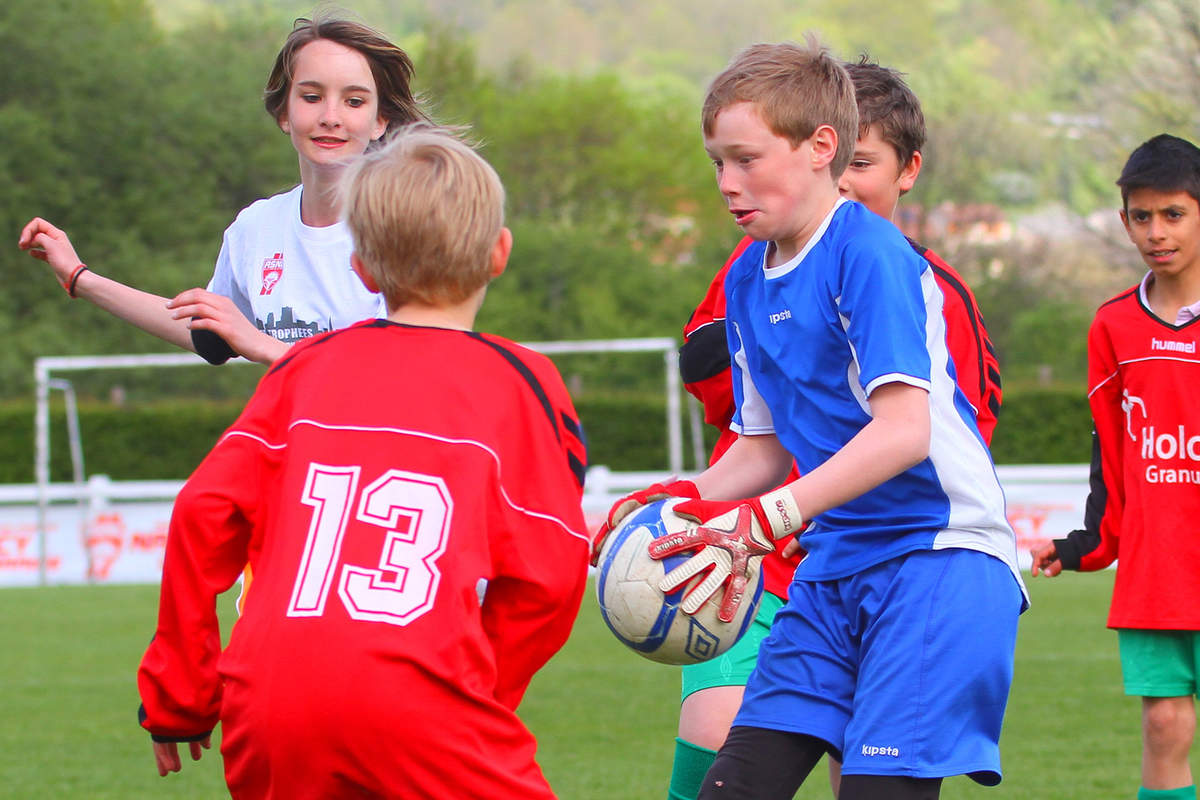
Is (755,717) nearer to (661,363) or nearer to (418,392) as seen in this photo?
(418,392)

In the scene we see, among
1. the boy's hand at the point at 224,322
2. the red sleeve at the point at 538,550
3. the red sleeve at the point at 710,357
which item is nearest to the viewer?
the red sleeve at the point at 538,550

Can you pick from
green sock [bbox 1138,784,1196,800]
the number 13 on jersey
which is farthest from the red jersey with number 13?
green sock [bbox 1138,784,1196,800]

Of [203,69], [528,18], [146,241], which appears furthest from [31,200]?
[528,18]

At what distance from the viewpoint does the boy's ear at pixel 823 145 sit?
308 centimetres

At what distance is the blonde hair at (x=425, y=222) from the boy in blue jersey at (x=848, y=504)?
0.68m

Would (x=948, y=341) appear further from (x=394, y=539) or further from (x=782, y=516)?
(x=394, y=539)

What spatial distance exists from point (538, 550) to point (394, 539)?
26 cm

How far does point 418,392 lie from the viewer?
241 centimetres

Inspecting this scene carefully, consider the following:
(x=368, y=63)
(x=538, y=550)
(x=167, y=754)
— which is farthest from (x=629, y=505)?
(x=368, y=63)

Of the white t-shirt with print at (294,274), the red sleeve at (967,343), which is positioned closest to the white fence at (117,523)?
the white t-shirt with print at (294,274)

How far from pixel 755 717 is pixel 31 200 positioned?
34425 mm

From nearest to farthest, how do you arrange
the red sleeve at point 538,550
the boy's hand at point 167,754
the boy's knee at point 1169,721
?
the red sleeve at point 538,550
the boy's hand at point 167,754
the boy's knee at point 1169,721

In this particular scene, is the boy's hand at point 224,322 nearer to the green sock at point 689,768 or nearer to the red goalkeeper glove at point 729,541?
the red goalkeeper glove at point 729,541

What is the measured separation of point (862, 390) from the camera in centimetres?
304
